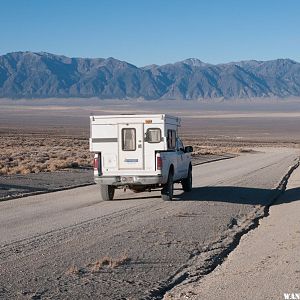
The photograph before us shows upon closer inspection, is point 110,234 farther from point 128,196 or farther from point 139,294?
point 128,196

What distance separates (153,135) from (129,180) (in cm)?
143

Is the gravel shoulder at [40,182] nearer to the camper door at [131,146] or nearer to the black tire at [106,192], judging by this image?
the black tire at [106,192]

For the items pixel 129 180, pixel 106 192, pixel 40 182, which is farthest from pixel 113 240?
pixel 40 182

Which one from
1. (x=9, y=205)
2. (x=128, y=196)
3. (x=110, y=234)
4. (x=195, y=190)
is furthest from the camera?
(x=195, y=190)

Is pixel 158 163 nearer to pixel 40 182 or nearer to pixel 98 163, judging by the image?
→ pixel 98 163

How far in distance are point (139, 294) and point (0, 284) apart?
72.9 inches

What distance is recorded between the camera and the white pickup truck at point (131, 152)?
63.0 ft

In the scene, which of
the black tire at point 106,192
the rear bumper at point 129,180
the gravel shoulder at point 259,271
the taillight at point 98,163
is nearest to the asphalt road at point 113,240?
the black tire at point 106,192

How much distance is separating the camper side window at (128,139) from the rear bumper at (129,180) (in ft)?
2.80

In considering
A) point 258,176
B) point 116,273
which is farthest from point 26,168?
point 116,273

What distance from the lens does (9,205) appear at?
730 inches

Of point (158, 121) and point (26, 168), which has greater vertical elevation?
point (158, 121)

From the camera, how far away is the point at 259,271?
398 inches

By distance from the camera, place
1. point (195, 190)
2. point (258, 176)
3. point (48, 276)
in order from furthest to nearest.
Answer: point (258, 176)
point (195, 190)
point (48, 276)
